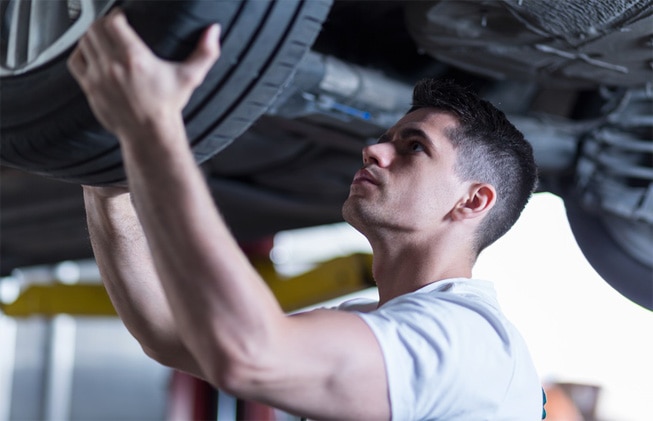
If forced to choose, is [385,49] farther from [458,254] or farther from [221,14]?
[221,14]

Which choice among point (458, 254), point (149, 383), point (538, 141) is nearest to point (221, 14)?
point (458, 254)

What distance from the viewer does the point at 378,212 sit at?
3.25 ft

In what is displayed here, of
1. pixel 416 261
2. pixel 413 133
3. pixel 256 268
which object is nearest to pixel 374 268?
pixel 416 261

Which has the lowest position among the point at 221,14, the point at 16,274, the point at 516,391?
the point at 16,274

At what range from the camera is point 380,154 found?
40.2 inches

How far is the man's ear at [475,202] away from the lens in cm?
104

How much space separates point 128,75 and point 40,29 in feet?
0.82

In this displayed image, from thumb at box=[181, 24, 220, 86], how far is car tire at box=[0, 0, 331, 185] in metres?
0.02

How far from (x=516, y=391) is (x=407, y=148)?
1.03ft

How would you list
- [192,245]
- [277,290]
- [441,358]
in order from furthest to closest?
[277,290] < [441,358] < [192,245]

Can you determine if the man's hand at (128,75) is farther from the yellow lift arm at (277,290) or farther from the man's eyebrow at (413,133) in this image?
the yellow lift arm at (277,290)

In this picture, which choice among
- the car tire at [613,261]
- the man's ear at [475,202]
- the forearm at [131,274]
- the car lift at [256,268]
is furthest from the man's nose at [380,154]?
the car lift at [256,268]

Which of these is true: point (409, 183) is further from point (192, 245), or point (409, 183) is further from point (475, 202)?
point (192, 245)

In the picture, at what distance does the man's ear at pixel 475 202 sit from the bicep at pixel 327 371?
1.04 feet
